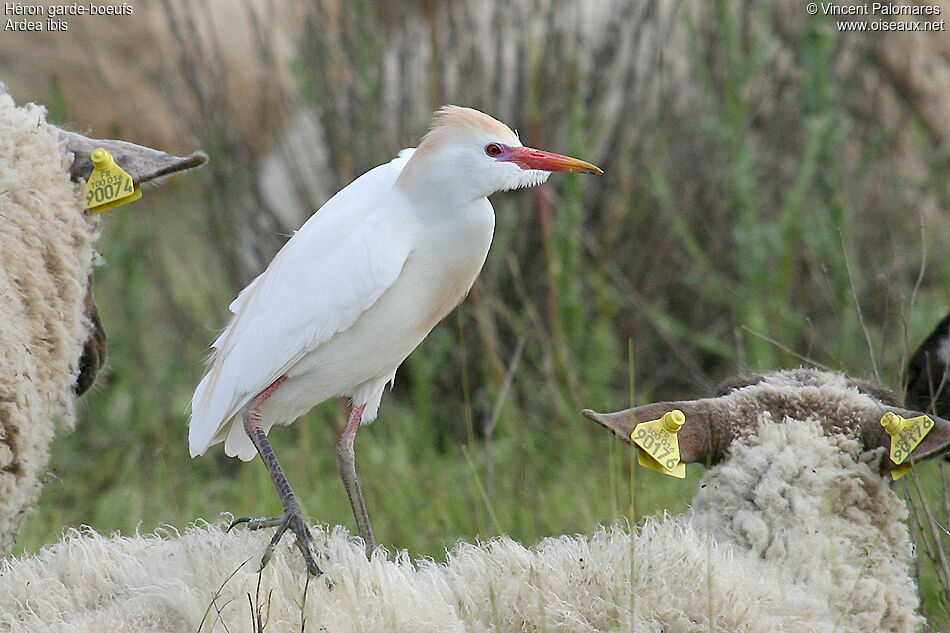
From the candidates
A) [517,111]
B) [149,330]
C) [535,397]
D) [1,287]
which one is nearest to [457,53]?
[517,111]

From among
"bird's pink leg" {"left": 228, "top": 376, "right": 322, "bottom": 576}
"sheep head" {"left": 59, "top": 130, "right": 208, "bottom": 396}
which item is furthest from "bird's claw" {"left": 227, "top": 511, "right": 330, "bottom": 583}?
"sheep head" {"left": 59, "top": 130, "right": 208, "bottom": 396}

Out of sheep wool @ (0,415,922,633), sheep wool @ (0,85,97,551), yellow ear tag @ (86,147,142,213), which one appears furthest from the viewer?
yellow ear tag @ (86,147,142,213)

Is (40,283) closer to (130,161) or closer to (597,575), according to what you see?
(130,161)

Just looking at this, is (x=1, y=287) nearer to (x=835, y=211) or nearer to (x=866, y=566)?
(x=866, y=566)

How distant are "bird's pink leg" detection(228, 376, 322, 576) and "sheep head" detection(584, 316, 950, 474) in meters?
0.59

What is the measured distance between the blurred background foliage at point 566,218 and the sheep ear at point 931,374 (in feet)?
3.92

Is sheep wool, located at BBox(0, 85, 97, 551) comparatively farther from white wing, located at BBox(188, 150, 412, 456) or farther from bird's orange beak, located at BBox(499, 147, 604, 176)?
bird's orange beak, located at BBox(499, 147, 604, 176)

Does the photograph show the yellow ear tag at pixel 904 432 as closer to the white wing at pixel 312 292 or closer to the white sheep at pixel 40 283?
the white wing at pixel 312 292

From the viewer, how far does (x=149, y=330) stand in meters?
6.03

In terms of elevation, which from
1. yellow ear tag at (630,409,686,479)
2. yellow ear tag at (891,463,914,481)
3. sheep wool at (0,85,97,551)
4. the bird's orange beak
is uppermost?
the bird's orange beak

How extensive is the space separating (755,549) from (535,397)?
Result: 2.53m

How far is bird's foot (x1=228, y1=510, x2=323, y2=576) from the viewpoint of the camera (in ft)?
7.47

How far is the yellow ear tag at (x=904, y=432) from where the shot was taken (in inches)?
90.9

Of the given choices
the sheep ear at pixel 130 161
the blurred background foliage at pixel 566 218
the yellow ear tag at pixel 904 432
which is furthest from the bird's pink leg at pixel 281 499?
the blurred background foliage at pixel 566 218
